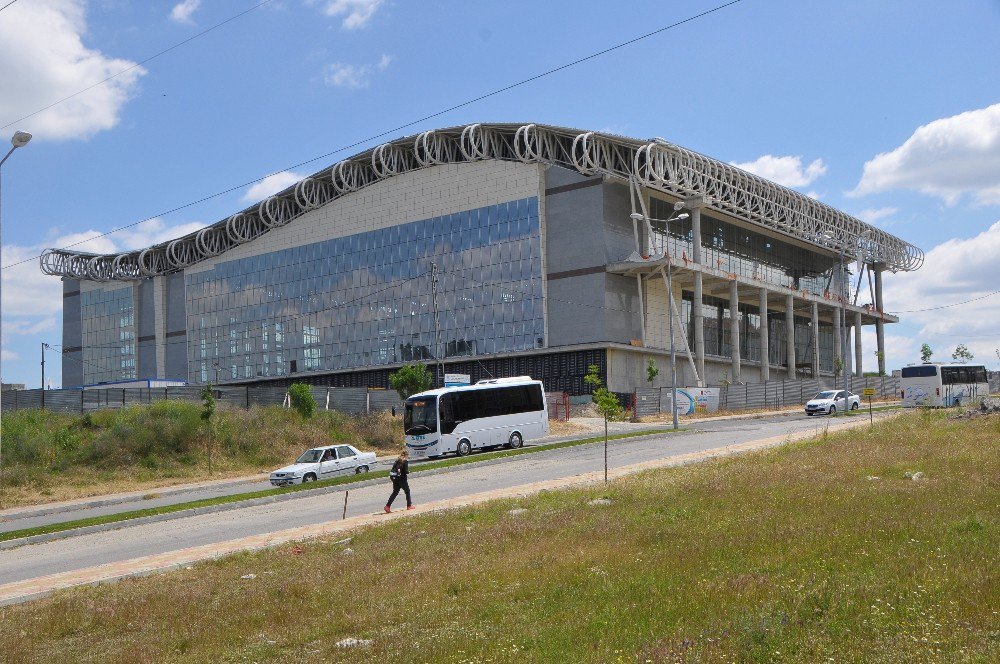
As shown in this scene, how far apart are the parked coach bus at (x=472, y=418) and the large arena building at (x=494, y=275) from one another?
16.4 meters

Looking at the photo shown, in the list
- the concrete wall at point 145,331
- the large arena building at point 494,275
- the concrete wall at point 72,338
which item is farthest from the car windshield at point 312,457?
the concrete wall at point 72,338

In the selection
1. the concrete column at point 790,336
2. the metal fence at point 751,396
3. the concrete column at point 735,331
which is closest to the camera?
the metal fence at point 751,396

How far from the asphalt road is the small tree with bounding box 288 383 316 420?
1712cm

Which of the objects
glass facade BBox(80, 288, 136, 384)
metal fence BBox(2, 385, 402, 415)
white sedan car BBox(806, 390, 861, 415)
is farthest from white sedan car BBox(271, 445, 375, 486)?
glass facade BBox(80, 288, 136, 384)

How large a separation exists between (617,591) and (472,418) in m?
30.8

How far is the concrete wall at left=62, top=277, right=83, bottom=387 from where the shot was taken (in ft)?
325

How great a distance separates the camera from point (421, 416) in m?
39.2

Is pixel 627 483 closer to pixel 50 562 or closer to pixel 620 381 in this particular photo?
pixel 50 562

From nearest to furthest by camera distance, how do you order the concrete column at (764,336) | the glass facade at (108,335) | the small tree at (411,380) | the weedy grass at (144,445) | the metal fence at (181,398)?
the weedy grass at (144,445)
the metal fence at (181,398)
the small tree at (411,380)
the concrete column at (764,336)
the glass facade at (108,335)

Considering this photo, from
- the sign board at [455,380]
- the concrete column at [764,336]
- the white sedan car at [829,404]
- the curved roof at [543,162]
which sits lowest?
the white sedan car at [829,404]

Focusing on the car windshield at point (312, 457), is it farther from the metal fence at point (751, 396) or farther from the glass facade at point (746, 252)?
the glass facade at point (746, 252)

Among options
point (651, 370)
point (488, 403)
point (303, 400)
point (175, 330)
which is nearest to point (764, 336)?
point (651, 370)

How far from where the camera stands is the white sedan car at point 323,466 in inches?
1256

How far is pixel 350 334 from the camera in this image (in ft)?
262
